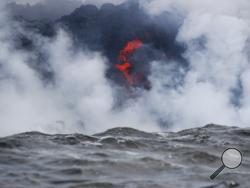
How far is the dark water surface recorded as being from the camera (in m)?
10.1

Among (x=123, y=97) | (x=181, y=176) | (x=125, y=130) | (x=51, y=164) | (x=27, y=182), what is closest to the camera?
(x=27, y=182)

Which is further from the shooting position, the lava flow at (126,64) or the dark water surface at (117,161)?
the lava flow at (126,64)

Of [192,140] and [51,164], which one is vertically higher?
[192,140]

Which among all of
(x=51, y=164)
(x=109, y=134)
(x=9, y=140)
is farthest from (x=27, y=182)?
(x=109, y=134)

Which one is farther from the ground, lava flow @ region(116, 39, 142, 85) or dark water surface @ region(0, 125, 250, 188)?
lava flow @ region(116, 39, 142, 85)

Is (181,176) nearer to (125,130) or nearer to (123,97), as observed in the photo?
(125,130)

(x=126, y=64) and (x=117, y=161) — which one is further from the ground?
(x=126, y=64)

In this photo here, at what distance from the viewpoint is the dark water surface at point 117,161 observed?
10062 millimetres

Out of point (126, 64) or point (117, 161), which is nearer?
point (117, 161)

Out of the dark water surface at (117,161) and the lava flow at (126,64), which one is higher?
the lava flow at (126,64)

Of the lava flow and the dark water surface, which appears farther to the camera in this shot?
the lava flow

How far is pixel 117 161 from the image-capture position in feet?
40.7

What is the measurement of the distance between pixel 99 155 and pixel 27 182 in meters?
3.80

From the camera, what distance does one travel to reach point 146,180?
10.3m
